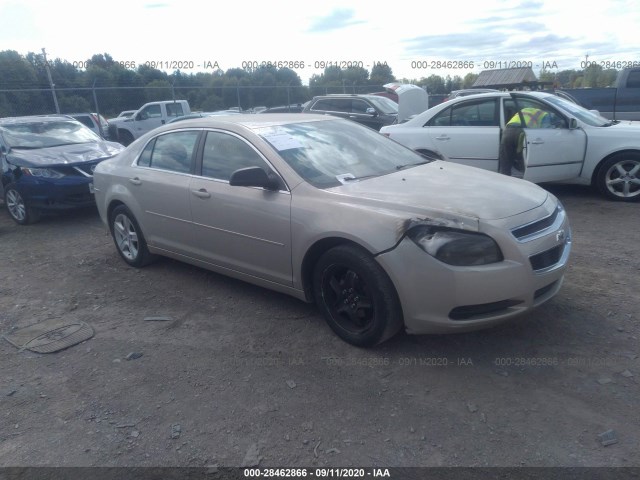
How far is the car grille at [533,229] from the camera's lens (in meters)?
3.38

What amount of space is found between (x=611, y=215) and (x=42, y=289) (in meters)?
6.73

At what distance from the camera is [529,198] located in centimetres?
377

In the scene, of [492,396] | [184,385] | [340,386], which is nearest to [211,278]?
[184,385]

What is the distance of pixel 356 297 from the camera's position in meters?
3.67

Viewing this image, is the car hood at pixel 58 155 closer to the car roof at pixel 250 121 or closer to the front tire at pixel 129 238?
the front tire at pixel 129 238

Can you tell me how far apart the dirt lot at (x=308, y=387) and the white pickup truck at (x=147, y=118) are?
54.8 feet

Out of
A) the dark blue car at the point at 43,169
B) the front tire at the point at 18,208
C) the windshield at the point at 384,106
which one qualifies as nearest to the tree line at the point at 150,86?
the windshield at the point at 384,106

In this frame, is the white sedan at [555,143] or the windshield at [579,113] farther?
the windshield at [579,113]

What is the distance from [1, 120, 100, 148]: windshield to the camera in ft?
27.9

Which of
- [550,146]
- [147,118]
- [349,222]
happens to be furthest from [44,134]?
[147,118]

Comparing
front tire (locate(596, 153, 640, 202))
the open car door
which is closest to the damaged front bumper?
the open car door

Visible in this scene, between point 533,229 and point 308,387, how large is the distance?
178cm

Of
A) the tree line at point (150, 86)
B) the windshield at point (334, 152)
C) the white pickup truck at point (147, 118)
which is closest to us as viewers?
the windshield at point (334, 152)

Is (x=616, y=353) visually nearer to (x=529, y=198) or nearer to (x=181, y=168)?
(x=529, y=198)
